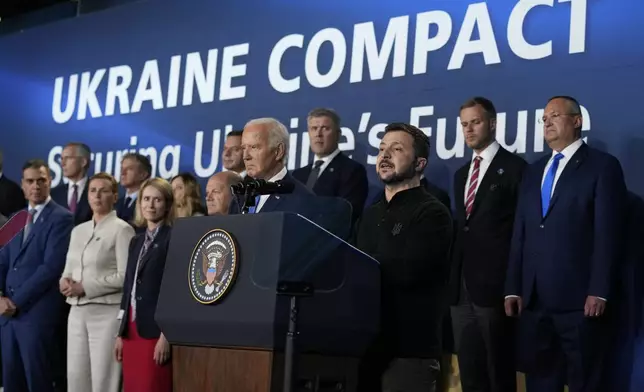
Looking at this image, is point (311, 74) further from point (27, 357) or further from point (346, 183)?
point (27, 357)

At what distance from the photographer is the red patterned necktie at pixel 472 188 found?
4.68 meters

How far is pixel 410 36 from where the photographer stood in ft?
18.8

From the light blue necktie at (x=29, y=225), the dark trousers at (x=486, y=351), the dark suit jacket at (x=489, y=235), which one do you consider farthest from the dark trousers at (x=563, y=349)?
the light blue necktie at (x=29, y=225)

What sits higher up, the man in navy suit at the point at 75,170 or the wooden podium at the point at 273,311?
the man in navy suit at the point at 75,170

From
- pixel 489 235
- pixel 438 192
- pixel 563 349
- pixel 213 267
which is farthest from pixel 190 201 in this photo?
pixel 213 267

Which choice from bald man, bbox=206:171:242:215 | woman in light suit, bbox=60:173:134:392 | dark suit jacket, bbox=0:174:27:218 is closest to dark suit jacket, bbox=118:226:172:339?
bald man, bbox=206:171:242:215

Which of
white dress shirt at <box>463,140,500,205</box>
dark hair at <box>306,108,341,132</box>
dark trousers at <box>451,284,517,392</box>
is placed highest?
dark hair at <box>306,108,341,132</box>

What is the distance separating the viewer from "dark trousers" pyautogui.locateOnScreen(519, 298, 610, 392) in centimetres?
406

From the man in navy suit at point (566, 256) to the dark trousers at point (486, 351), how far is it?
0.39ft

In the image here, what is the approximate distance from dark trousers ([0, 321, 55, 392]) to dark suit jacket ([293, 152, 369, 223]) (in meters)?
1.97

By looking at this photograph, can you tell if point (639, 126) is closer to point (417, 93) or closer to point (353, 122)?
point (417, 93)

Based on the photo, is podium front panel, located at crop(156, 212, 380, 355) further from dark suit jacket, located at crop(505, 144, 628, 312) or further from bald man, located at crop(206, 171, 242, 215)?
bald man, located at crop(206, 171, 242, 215)

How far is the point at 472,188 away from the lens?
4.72 metres

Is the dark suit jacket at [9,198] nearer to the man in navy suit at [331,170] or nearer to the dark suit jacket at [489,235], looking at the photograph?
the man in navy suit at [331,170]
